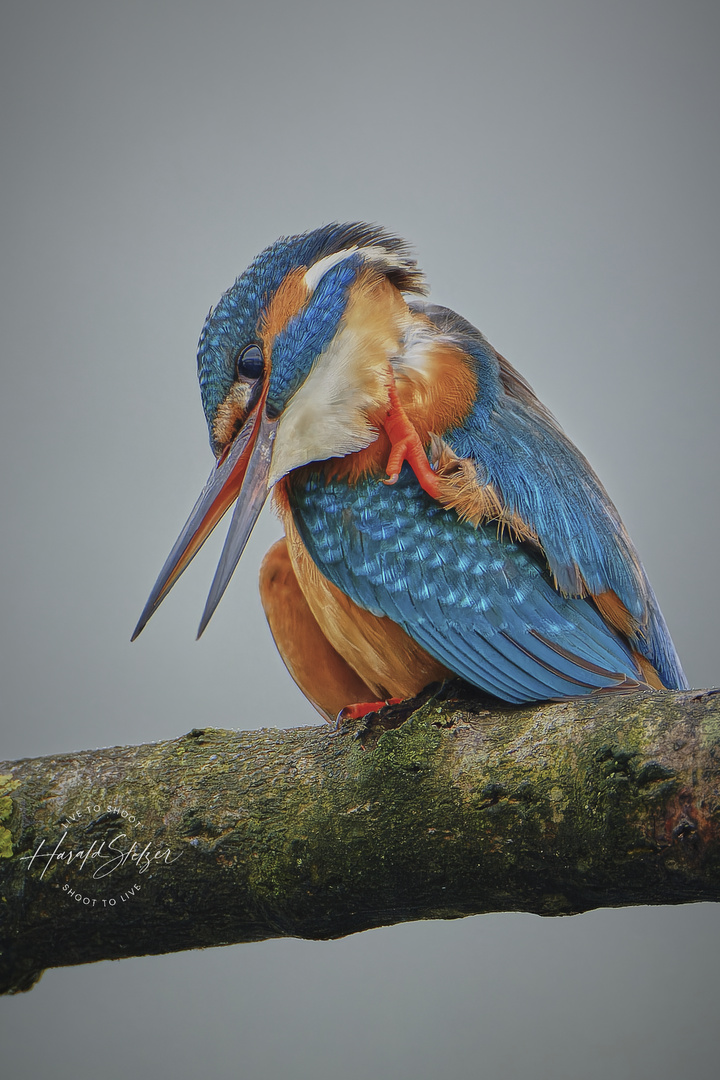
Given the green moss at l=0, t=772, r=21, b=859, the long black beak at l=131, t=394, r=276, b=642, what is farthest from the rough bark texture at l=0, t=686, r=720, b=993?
the long black beak at l=131, t=394, r=276, b=642

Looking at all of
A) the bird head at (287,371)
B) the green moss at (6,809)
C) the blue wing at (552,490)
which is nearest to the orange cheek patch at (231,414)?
the bird head at (287,371)

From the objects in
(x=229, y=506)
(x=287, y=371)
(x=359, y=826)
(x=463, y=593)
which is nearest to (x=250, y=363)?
(x=287, y=371)

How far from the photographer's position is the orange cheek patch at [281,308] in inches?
52.8

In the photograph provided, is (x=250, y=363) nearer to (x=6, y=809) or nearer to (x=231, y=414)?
(x=231, y=414)

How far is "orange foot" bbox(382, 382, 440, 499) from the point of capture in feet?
4.10

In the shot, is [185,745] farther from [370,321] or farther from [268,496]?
[370,321]

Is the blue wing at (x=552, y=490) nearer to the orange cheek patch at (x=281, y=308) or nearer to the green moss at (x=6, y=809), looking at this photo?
the orange cheek patch at (x=281, y=308)

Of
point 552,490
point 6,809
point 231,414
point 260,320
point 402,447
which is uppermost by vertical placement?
point 260,320

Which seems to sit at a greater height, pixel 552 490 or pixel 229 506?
pixel 229 506

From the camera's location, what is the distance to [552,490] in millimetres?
1293

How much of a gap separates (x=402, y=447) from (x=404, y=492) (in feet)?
0.21

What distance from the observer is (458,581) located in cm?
121

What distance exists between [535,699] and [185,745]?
1.68 feet

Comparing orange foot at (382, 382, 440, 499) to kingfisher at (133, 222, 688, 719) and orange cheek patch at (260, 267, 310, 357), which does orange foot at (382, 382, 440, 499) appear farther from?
orange cheek patch at (260, 267, 310, 357)
